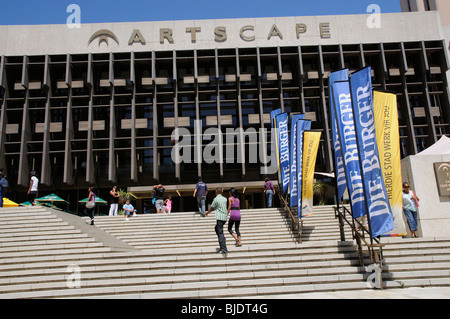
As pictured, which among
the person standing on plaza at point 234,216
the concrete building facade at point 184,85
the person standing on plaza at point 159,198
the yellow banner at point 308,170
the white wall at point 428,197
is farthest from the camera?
the concrete building facade at point 184,85

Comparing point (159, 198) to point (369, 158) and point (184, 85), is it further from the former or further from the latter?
point (184, 85)

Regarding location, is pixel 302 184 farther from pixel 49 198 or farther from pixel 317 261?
pixel 49 198

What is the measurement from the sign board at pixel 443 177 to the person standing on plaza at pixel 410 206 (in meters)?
1.22

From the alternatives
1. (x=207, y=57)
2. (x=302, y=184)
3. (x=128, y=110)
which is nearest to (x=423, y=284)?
(x=302, y=184)

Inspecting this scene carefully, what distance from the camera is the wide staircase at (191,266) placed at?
6.90 meters

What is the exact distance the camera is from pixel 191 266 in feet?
25.9

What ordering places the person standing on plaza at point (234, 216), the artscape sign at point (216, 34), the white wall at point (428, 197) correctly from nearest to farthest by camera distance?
the person standing on plaza at point (234, 216)
the white wall at point (428, 197)
the artscape sign at point (216, 34)

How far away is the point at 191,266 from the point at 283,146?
7.35m

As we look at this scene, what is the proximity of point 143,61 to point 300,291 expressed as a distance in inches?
854

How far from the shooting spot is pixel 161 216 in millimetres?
14172

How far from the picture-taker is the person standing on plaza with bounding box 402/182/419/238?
9.66 m

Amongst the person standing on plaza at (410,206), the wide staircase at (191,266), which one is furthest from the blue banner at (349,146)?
the person standing on plaza at (410,206)

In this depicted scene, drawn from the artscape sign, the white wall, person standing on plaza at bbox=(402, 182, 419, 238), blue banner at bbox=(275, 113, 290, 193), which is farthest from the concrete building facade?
person standing on plaza at bbox=(402, 182, 419, 238)

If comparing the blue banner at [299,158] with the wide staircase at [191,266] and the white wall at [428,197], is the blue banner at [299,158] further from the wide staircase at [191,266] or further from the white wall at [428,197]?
the white wall at [428,197]
